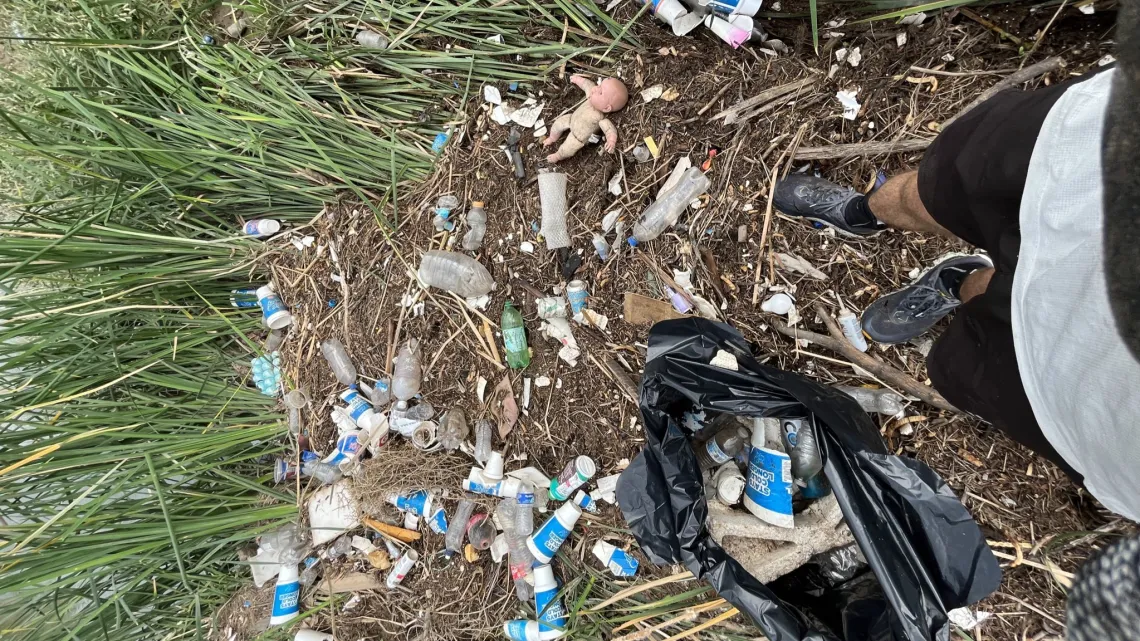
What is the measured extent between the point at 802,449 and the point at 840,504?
0.26 metres

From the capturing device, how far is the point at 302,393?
214 cm

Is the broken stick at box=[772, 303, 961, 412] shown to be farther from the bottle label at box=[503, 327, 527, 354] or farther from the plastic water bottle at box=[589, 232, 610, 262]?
the bottle label at box=[503, 327, 527, 354]

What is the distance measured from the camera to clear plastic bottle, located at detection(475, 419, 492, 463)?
1.87m

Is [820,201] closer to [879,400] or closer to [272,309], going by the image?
[879,400]

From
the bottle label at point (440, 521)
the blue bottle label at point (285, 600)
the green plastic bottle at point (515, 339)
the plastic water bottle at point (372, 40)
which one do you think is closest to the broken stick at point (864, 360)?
the green plastic bottle at point (515, 339)

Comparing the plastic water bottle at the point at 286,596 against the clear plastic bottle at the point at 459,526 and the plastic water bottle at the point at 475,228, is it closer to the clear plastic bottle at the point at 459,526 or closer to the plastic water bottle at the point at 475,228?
the clear plastic bottle at the point at 459,526

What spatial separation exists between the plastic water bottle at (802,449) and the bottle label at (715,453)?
0.59ft

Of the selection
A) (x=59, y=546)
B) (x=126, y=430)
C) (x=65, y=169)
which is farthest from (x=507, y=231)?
(x=59, y=546)

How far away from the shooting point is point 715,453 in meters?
1.53

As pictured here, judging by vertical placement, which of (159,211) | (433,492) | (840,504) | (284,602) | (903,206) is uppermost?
(903,206)

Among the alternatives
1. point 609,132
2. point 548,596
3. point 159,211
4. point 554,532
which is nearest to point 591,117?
point 609,132

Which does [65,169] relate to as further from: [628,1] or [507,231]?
[628,1]

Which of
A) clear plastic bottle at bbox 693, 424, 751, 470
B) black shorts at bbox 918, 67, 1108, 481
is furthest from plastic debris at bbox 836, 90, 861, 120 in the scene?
clear plastic bottle at bbox 693, 424, 751, 470

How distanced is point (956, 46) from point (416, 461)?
2234mm
